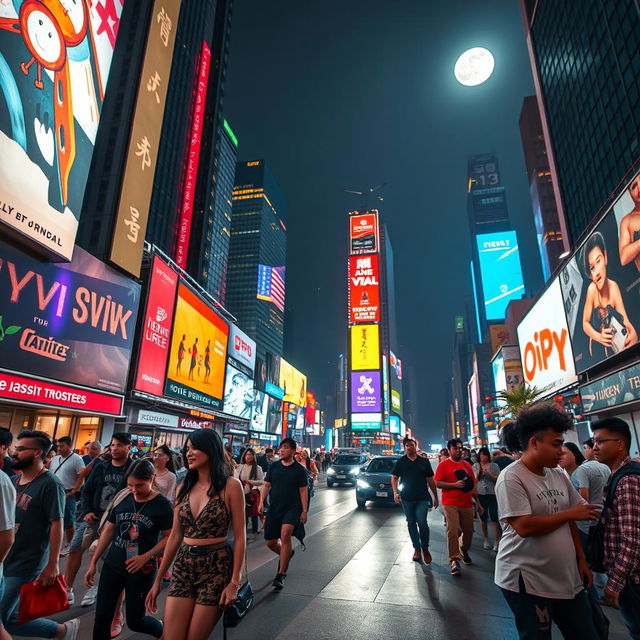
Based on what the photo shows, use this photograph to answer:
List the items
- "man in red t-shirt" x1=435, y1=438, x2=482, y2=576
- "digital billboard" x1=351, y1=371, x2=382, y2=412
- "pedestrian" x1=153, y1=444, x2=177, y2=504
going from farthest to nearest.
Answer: "digital billboard" x1=351, y1=371, x2=382, y2=412 < "man in red t-shirt" x1=435, y1=438, x2=482, y2=576 < "pedestrian" x1=153, y1=444, x2=177, y2=504

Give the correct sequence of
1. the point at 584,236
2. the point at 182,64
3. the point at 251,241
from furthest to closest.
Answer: the point at 251,241, the point at 182,64, the point at 584,236

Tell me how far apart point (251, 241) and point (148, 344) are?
139677 mm

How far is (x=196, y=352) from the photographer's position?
2988 cm

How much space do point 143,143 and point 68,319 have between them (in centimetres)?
966

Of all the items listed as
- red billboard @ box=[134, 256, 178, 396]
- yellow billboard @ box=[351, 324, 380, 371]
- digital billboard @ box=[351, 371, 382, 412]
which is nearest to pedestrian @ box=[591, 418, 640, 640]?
red billboard @ box=[134, 256, 178, 396]

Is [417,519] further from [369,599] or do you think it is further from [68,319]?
[68,319]

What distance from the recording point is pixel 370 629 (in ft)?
14.6

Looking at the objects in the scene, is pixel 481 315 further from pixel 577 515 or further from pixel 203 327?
pixel 577 515

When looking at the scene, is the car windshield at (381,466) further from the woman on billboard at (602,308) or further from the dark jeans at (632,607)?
the dark jeans at (632,607)

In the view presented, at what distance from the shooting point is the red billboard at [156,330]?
76.0 feet

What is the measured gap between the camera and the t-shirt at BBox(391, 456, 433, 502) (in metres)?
7.51

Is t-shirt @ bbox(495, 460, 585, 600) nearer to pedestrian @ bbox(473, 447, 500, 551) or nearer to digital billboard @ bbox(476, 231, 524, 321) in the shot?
pedestrian @ bbox(473, 447, 500, 551)

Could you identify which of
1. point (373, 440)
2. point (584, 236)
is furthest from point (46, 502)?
point (373, 440)

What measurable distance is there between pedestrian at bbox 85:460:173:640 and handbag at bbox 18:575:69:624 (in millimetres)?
304
